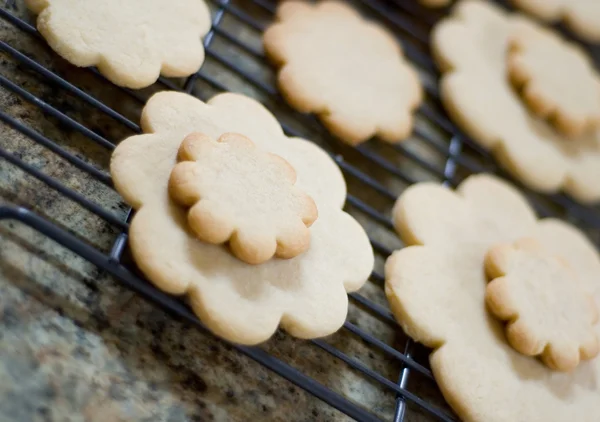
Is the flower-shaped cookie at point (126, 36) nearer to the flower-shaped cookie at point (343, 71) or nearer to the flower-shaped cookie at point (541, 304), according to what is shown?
the flower-shaped cookie at point (343, 71)

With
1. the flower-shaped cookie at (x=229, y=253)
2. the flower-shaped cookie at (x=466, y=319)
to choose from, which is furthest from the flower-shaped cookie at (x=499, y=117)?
the flower-shaped cookie at (x=229, y=253)

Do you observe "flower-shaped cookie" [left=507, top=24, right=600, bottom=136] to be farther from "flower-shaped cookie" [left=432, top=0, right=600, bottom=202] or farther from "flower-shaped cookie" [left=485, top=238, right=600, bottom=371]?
"flower-shaped cookie" [left=485, top=238, right=600, bottom=371]

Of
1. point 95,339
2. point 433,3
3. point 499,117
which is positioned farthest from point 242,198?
point 433,3

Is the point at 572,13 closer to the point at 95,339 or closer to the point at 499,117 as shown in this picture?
the point at 499,117

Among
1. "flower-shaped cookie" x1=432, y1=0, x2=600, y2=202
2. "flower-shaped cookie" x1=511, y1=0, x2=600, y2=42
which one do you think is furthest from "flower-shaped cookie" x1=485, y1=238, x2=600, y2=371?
"flower-shaped cookie" x1=511, y1=0, x2=600, y2=42

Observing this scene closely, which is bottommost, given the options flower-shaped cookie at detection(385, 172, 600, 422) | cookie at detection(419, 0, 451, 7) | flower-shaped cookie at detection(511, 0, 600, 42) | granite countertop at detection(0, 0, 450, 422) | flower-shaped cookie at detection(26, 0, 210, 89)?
granite countertop at detection(0, 0, 450, 422)

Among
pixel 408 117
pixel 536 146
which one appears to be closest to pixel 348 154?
pixel 408 117
